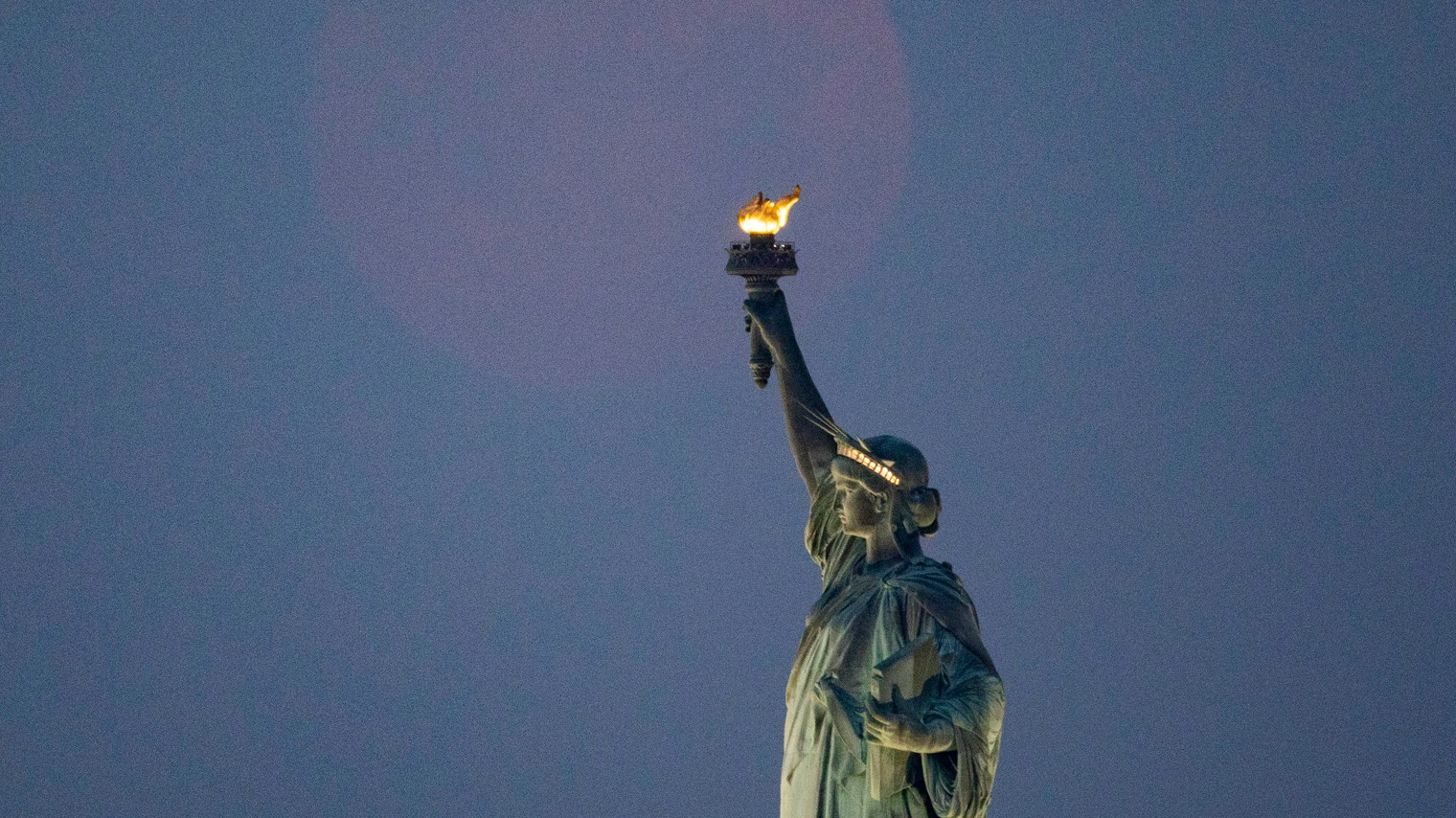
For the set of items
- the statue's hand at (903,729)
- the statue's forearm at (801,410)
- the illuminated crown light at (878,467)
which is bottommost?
the statue's hand at (903,729)

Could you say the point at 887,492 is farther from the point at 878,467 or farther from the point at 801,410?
the point at 801,410

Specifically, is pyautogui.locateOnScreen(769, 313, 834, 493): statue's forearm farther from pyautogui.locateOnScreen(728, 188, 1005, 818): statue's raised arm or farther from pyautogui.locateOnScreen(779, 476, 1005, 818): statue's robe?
pyautogui.locateOnScreen(779, 476, 1005, 818): statue's robe

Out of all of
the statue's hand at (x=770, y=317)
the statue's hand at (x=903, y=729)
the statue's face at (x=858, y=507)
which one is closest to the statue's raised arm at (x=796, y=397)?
the statue's hand at (x=770, y=317)

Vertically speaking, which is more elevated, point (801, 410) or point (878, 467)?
point (801, 410)

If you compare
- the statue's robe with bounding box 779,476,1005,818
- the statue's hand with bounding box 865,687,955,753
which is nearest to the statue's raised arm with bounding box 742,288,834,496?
the statue's robe with bounding box 779,476,1005,818

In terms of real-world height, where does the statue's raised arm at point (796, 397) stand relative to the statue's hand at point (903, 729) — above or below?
above

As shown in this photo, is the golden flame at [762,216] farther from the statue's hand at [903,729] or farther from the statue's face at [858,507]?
the statue's hand at [903,729]

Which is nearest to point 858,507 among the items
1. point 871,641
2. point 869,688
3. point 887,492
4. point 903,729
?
point 887,492
